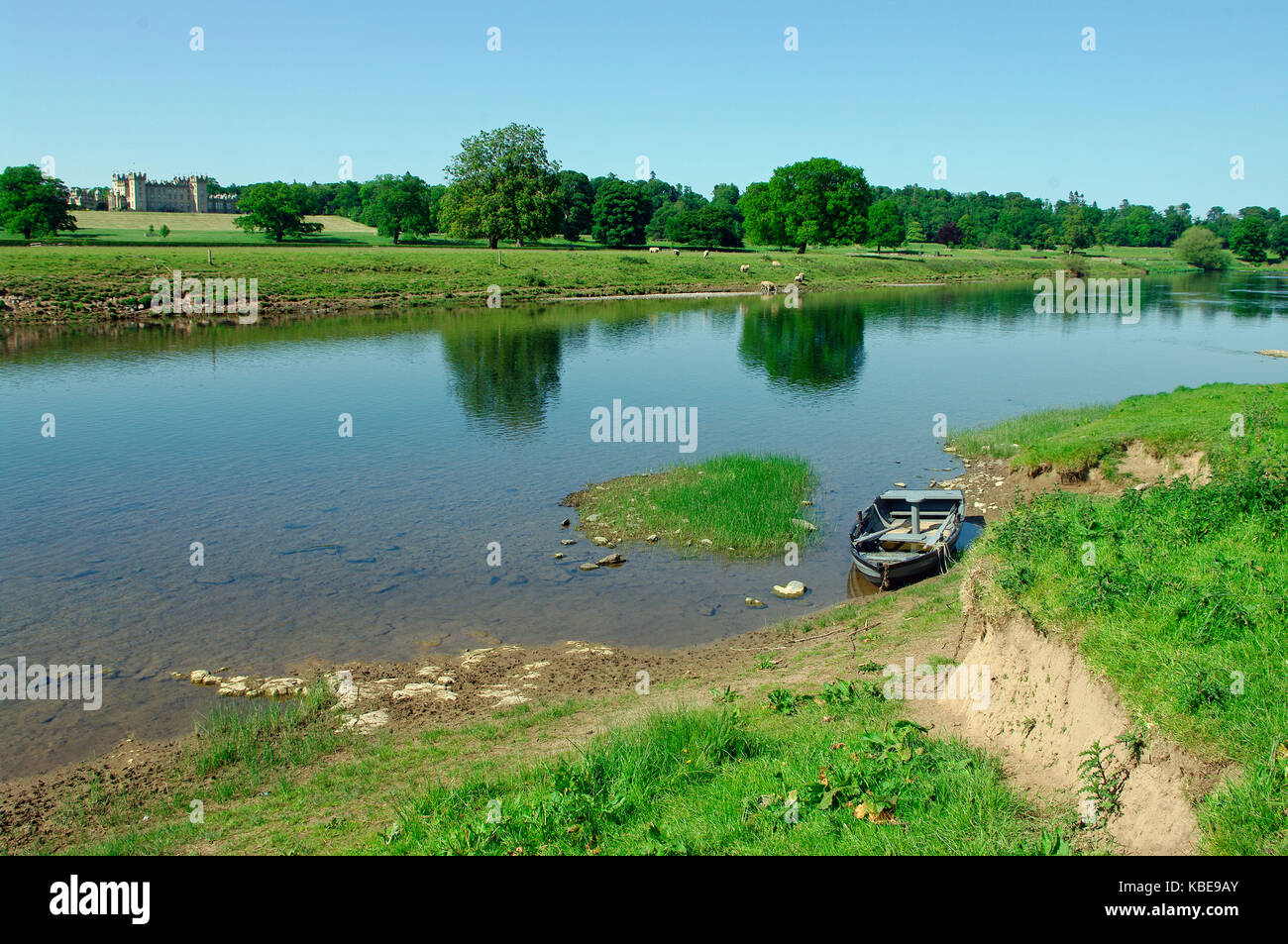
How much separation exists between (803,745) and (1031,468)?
20.3 metres

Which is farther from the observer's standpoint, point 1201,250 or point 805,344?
point 1201,250

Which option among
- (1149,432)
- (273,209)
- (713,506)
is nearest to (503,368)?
(713,506)

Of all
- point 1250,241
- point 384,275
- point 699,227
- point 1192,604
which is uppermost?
point 1250,241

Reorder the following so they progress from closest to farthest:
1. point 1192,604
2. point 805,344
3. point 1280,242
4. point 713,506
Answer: point 1192,604 < point 713,506 < point 805,344 < point 1280,242

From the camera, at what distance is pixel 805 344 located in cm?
6397

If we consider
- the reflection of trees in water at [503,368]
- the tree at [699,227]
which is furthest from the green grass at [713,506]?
the tree at [699,227]

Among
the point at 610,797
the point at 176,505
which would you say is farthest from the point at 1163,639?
the point at 176,505

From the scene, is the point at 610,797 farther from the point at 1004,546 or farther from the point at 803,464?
the point at 803,464

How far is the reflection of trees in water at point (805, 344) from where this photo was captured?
167 feet

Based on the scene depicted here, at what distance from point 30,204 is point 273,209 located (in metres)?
26.6

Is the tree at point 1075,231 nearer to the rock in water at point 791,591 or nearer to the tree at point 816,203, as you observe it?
the tree at point 816,203

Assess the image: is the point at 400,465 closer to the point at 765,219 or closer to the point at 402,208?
the point at 402,208

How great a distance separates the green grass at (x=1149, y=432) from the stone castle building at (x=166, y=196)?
626ft

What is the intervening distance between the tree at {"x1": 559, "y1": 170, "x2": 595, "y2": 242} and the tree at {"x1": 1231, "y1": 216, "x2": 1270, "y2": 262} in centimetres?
12430
